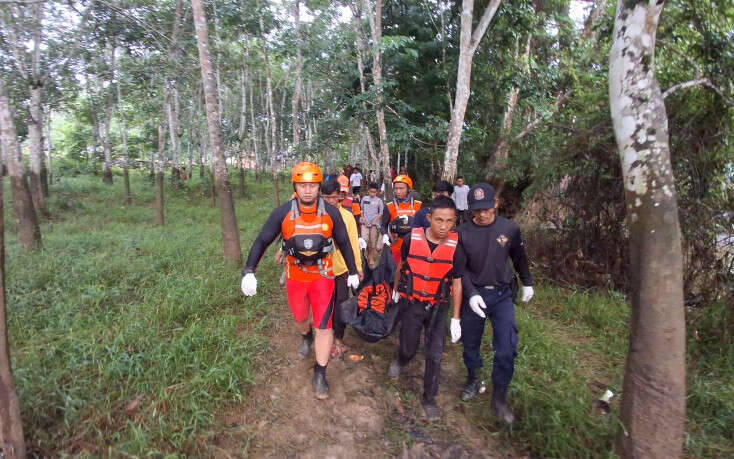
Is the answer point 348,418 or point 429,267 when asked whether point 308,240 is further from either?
point 348,418

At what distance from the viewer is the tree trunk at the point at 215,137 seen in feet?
19.1

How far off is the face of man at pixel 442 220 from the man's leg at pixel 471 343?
2.19ft

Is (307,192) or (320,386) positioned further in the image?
(320,386)

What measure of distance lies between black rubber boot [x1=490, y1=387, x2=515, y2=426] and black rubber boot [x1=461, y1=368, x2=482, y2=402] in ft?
0.96

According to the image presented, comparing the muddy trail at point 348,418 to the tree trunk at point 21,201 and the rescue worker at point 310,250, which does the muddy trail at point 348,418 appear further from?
the tree trunk at point 21,201

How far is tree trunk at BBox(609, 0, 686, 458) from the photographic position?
2156mm

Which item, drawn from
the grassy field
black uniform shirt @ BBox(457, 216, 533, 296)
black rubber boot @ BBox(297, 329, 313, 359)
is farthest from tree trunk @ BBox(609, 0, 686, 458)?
black rubber boot @ BBox(297, 329, 313, 359)

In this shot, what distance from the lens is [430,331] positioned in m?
3.26

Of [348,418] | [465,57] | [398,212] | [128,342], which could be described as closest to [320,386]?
[348,418]

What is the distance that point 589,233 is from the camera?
6109mm

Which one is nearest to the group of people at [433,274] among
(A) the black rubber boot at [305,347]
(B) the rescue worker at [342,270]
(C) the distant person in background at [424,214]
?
(B) the rescue worker at [342,270]

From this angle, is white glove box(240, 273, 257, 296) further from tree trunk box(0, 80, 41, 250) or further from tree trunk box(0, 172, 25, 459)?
tree trunk box(0, 80, 41, 250)

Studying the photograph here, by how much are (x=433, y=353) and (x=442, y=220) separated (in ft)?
3.71

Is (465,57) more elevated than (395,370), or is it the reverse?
(465,57)
